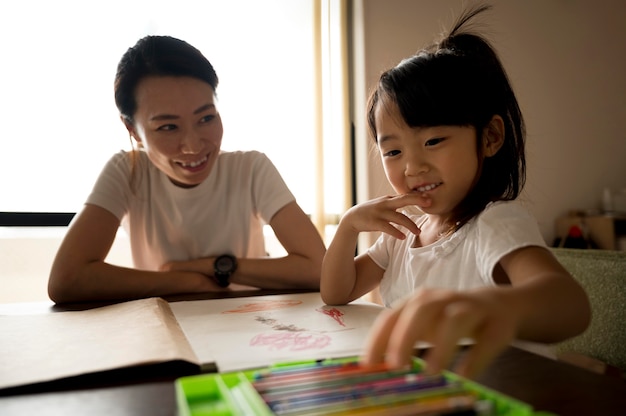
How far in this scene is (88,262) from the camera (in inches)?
48.7

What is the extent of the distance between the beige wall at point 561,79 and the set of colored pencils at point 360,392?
2761mm

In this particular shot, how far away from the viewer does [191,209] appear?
150 centimetres

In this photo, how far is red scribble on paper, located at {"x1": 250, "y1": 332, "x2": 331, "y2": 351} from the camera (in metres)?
0.62

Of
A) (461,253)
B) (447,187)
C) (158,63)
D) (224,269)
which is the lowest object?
(224,269)

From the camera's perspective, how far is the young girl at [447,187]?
777 mm

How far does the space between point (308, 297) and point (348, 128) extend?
1.89 metres

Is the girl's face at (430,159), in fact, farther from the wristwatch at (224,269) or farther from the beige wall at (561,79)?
the beige wall at (561,79)

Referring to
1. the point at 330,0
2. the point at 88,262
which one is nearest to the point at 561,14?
the point at 330,0

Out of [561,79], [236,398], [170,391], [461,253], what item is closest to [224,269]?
[461,253]

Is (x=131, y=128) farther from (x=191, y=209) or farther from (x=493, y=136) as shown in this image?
(x=493, y=136)

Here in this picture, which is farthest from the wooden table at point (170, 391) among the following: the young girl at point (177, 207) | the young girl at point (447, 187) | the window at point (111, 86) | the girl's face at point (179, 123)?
the window at point (111, 86)

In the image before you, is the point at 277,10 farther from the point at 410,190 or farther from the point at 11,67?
the point at 410,190

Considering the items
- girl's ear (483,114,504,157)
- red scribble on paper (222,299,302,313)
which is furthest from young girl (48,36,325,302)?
girl's ear (483,114,504,157)

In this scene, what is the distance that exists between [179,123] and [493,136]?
2.56 ft
